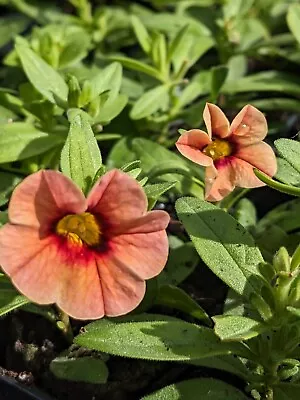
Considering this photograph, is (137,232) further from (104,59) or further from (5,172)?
(104,59)

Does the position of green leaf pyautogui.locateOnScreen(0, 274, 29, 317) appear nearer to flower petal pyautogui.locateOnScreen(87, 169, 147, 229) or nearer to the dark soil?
the dark soil

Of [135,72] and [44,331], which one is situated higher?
[135,72]

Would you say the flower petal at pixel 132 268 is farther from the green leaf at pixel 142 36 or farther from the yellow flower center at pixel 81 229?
the green leaf at pixel 142 36

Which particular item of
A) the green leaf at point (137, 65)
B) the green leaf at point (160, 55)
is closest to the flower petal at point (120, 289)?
the green leaf at point (137, 65)

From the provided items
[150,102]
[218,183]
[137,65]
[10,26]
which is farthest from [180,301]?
[10,26]

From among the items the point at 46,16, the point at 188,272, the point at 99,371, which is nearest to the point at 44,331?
the point at 99,371
